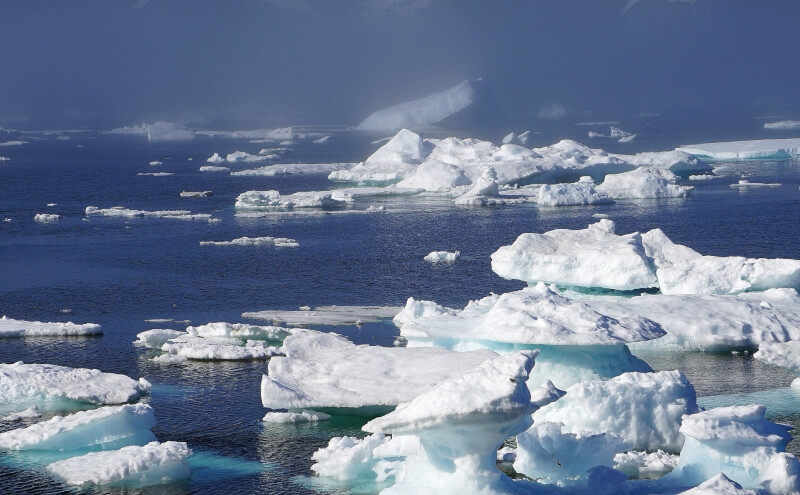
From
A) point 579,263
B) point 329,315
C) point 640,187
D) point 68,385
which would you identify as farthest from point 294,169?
point 68,385

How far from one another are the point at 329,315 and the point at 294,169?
32.4 metres

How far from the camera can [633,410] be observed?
13203mm

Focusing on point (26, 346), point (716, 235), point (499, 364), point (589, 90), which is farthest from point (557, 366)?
point (589, 90)

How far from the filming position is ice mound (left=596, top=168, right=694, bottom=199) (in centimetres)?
4009

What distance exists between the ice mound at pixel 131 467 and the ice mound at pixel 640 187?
2915cm

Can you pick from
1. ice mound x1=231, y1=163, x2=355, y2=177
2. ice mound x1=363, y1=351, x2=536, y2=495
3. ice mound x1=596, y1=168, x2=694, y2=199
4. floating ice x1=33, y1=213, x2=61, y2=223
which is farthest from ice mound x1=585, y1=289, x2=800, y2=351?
ice mound x1=231, y1=163, x2=355, y2=177

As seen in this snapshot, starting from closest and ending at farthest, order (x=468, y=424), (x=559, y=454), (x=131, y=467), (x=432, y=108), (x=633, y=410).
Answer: (x=468, y=424), (x=559, y=454), (x=131, y=467), (x=633, y=410), (x=432, y=108)

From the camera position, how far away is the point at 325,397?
14445 mm

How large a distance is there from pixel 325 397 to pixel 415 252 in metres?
15.2

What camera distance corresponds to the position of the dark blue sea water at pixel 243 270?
14.4m

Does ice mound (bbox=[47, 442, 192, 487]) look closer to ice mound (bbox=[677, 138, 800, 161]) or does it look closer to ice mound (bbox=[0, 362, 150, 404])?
ice mound (bbox=[0, 362, 150, 404])

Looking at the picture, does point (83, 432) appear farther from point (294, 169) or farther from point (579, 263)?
point (294, 169)

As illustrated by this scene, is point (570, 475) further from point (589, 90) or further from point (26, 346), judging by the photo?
point (589, 90)

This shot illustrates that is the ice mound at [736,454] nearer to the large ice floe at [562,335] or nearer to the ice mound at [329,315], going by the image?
the large ice floe at [562,335]
